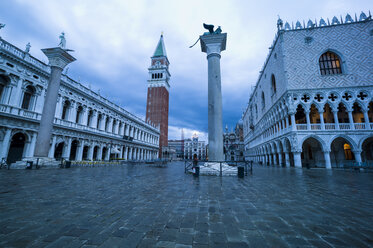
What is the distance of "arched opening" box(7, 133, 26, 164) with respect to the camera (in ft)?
59.7

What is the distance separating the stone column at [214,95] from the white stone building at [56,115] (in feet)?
62.8

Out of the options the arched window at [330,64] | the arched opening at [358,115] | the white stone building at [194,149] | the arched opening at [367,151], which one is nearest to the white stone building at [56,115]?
the arched window at [330,64]

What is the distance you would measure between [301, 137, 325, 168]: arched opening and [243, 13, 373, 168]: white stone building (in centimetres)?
4

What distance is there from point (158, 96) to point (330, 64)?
178 feet

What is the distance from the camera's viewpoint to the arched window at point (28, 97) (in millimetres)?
19248

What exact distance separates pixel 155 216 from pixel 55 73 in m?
19.2

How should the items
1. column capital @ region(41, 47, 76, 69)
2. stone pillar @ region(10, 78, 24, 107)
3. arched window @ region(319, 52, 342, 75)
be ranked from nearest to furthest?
column capital @ region(41, 47, 76, 69) → stone pillar @ region(10, 78, 24, 107) → arched window @ region(319, 52, 342, 75)

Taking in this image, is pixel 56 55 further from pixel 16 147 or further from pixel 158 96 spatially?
pixel 158 96

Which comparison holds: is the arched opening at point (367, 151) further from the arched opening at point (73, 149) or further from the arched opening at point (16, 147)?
the arched opening at point (16, 147)

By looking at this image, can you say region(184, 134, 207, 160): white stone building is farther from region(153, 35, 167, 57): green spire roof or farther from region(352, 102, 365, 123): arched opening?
region(352, 102, 365, 123): arched opening

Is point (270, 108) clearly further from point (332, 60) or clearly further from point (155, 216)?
point (155, 216)

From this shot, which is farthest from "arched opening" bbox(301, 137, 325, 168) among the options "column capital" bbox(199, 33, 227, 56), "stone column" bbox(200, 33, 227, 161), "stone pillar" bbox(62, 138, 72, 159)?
"stone pillar" bbox(62, 138, 72, 159)

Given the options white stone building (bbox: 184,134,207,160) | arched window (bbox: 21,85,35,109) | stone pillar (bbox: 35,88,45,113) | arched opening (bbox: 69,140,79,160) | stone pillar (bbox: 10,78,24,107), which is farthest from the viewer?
white stone building (bbox: 184,134,207,160)

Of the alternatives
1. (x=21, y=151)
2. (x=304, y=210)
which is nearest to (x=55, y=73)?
(x=21, y=151)
